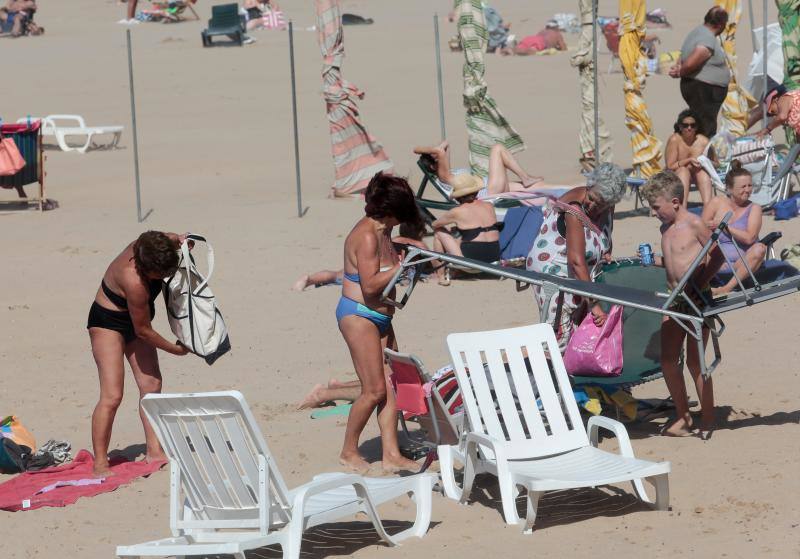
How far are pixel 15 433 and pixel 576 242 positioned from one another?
3184 millimetres

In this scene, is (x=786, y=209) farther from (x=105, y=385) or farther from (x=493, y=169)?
(x=105, y=385)

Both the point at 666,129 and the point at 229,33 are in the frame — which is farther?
the point at 229,33

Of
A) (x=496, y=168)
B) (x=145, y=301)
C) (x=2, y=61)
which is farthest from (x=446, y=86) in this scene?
(x=145, y=301)

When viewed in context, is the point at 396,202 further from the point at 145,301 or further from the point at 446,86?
the point at 446,86

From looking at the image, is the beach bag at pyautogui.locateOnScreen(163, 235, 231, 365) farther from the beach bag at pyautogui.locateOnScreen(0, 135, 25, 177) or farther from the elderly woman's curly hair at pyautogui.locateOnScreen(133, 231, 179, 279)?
the beach bag at pyautogui.locateOnScreen(0, 135, 25, 177)

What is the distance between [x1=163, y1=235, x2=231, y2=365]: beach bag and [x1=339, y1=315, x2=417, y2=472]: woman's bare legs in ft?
2.54

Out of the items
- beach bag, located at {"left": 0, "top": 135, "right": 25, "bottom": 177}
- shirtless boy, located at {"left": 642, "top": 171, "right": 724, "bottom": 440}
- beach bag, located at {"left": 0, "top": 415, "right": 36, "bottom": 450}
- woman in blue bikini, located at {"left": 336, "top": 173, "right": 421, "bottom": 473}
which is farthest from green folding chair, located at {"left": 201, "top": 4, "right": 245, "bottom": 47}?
shirtless boy, located at {"left": 642, "top": 171, "right": 724, "bottom": 440}

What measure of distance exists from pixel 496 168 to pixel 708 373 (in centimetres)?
592

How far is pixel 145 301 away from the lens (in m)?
6.47

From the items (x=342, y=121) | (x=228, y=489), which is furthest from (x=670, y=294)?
(x=342, y=121)

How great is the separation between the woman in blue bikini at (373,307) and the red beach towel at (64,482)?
3.69 feet

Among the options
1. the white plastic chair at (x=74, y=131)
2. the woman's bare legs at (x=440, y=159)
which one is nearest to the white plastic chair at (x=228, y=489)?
the woman's bare legs at (x=440, y=159)

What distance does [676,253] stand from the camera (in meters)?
6.17

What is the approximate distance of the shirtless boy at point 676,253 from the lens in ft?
20.1
